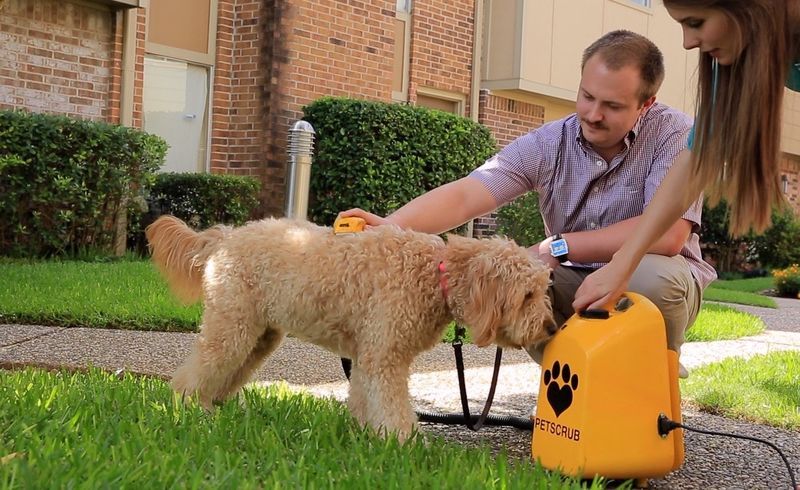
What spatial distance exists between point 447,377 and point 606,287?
8.21ft

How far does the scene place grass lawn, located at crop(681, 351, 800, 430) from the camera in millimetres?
4898

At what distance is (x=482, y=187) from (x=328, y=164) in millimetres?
8269

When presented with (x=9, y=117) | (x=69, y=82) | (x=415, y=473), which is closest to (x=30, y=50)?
(x=69, y=82)

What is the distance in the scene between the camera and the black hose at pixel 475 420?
4441 millimetres

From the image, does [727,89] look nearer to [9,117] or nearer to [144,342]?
[144,342]

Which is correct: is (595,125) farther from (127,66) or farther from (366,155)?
(127,66)

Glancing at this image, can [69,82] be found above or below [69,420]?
above

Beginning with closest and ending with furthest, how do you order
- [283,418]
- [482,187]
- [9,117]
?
1. [283,418]
2. [482,187]
3. [9,117]

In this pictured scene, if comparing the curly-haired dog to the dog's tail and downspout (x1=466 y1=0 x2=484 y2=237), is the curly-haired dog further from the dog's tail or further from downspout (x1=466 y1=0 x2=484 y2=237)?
downspout (x1=466 y1=0 x2=484 y2=237)

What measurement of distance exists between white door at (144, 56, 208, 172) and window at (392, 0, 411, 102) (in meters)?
3.64

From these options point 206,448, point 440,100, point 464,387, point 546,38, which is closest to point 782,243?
point 546,38

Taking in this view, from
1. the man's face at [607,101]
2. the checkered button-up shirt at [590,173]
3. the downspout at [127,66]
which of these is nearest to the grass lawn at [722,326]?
the checkered button-up shirt at [590,173]

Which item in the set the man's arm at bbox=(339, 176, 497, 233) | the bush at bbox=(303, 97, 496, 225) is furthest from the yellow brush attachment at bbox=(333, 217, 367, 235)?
the bush at bbox=(303, 97, 496, 225)

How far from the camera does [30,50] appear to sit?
34.5ft
